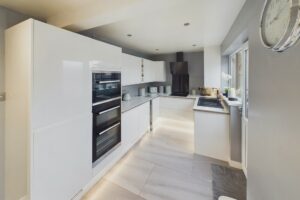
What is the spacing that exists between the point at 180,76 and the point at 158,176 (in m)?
3.44

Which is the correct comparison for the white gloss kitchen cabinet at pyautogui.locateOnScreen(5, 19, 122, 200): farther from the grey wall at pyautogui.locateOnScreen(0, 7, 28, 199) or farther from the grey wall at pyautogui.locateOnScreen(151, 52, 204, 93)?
the grey wall at pyautogui.locateOnScreen(151, 52, 204, 93)

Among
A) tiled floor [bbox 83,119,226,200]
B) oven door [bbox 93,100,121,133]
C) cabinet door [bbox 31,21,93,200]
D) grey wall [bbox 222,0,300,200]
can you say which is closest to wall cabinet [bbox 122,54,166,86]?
oven door [bbox 93,100,121,133]

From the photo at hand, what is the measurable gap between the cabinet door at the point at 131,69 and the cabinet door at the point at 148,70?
0.36 metres

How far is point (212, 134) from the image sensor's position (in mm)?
2621

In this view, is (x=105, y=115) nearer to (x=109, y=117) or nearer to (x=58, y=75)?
(x=109, y=117)

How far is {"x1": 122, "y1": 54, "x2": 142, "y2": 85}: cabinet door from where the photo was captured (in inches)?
125

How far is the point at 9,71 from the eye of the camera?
1.44m

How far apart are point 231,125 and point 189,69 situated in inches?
112

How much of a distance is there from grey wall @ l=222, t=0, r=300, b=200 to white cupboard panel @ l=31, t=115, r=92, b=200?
5.61ft

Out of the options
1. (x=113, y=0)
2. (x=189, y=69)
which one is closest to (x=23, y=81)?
(x=113, y=0)

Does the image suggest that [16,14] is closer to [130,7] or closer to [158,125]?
[130,7]

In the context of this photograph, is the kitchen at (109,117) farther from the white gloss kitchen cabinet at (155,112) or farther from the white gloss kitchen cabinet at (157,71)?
the white gloss kitchen cabinet at (157,71)

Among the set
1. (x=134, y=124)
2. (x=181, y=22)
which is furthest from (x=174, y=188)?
(x=181, y=22)

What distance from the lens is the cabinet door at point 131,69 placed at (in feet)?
10.4
